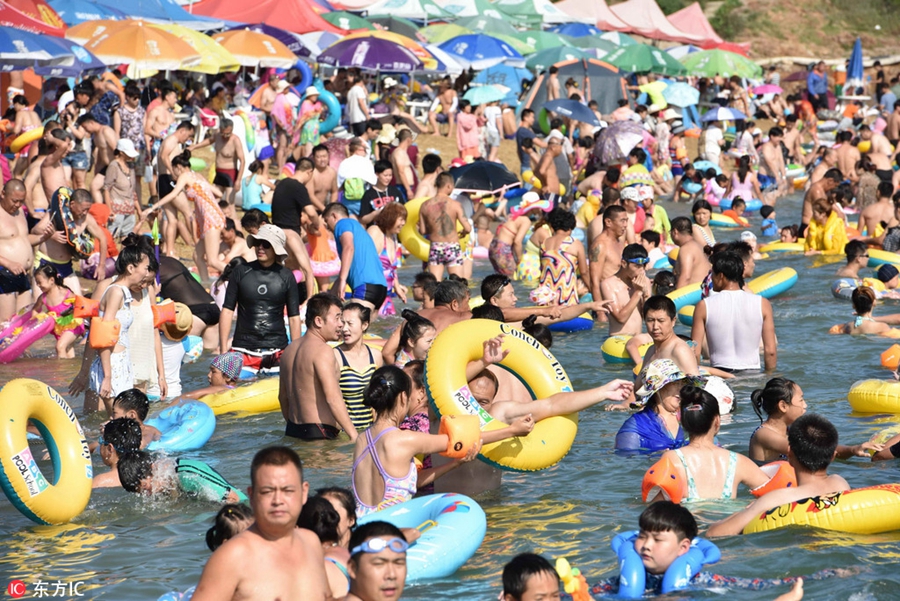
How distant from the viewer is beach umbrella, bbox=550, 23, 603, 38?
103 ft

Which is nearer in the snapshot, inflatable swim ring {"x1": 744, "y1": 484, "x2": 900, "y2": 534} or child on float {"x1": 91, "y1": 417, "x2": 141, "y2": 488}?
inflatable swim ring {"x1": 744, "y1": 484, "x2": 900, "y2": 534}

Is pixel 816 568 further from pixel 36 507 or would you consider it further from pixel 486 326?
pixel 36 507

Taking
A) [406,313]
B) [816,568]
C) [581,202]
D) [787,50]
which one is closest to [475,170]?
[581,202]

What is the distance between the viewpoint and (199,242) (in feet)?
41.8

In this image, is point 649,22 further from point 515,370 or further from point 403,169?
point 515,370

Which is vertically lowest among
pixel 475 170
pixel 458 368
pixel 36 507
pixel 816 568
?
pixel 816 568

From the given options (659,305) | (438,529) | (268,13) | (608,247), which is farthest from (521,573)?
(268,13)

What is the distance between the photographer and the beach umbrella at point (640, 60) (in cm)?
2770

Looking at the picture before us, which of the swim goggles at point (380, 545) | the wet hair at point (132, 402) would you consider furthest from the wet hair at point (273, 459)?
the wet hair at point (132, 402)

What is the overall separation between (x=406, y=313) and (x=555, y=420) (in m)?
1.67

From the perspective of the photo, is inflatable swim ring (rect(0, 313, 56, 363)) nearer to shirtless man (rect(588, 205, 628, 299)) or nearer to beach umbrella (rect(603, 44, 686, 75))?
shirtless man (rect(588, 205, 628, 299))

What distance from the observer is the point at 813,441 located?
5402mm

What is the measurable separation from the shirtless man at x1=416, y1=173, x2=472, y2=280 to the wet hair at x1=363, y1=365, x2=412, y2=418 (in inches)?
277

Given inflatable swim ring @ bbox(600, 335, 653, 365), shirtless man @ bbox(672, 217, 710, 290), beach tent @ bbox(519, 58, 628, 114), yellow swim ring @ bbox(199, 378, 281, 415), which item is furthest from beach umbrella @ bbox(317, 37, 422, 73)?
yellow swim ring @ bbox(199, 378, 281, 415)
